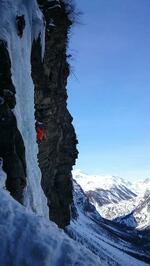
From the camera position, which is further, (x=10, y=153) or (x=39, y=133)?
(x=39, y=133)

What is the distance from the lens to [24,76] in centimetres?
1972

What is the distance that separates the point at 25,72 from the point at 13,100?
375 cm

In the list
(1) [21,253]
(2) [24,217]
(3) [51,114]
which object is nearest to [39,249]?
(1) [21,253]

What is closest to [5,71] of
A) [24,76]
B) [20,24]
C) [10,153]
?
[10,153]

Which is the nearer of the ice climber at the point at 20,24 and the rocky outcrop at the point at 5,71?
the rocky outcrop at the point at 5,71

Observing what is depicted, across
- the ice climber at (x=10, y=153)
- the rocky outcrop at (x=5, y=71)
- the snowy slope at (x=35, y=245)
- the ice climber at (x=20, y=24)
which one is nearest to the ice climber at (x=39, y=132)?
the ice climber at (x=20, y=24)

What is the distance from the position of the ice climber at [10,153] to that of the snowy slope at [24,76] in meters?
0.79

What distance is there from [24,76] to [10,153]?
491 centimetres

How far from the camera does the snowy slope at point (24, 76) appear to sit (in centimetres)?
1761

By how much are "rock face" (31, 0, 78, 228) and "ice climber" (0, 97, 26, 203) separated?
8.75 m

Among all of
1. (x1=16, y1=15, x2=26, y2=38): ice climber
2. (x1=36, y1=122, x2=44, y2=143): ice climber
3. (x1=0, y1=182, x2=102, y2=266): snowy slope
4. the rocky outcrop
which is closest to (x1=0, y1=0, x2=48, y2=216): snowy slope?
(x1=16, y1=15, x2=26, y2=38): ice climber

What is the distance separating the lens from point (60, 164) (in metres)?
45.5

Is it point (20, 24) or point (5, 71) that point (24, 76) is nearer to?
point (20, 24)

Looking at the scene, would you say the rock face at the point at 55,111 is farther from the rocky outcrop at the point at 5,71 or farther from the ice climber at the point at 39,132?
the rocky outcrop at the point at 5,71
